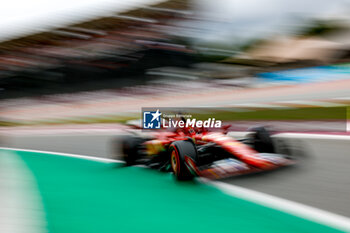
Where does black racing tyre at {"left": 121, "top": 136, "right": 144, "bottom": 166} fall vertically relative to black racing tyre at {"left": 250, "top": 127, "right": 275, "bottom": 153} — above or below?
below

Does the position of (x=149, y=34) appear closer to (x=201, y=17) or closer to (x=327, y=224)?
(x=201, y=17)

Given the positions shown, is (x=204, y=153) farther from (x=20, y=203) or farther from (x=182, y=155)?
(x=20, y=203)

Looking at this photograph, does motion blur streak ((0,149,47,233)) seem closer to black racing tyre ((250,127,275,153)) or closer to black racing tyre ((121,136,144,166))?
black racing tyre ((121,136,144,166))

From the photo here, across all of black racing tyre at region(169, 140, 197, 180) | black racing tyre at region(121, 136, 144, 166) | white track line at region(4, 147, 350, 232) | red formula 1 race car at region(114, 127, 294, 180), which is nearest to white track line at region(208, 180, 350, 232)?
white track line at region(4, 147, 350, 232)

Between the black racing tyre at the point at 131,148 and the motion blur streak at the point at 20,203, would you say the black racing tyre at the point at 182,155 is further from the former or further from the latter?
the motion blur streak at the point at 20,203

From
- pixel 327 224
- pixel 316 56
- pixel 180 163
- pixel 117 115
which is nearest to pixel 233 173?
pixel 180 163

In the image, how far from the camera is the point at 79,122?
14227mm

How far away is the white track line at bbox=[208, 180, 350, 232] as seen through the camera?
259 centimetres

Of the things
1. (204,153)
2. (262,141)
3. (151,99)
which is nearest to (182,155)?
(204,153)

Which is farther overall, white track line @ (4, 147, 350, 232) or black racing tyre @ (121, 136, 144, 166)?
black racing tyre @ (121, 136, 144, 166)

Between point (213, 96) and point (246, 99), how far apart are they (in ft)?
8.45

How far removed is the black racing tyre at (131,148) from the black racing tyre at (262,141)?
1622 millimetres

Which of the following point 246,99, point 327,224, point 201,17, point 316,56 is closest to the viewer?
point 327,224

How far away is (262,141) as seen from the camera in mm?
4277
